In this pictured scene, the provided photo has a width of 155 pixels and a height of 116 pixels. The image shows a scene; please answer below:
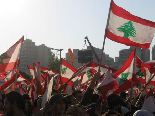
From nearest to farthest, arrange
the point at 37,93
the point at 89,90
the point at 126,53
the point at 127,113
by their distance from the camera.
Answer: the point at 89,90 → the point at 127,113 → the point at 37,93 → the point at 126,53

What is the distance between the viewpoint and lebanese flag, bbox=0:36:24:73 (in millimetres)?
6859

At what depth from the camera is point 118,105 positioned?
17.3 feet

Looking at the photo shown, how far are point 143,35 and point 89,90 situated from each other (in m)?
2.55

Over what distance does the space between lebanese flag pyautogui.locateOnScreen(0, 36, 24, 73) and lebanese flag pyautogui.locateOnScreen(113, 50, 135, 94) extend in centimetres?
279

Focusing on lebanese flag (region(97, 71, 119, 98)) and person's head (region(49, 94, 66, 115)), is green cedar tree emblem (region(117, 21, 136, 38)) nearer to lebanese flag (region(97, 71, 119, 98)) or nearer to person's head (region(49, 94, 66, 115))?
lebanese flag (region(97, 71, 119, 98))

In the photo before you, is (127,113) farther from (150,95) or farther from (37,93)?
(37,93)

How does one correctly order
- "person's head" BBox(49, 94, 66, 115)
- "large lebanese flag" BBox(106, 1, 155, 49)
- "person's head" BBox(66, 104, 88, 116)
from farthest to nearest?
"large lebanese flag" BBox(106, 1, 155, 49)
"person's head" BBox(49, 94, 66, 115)
"person's head" BBox(66, 104, 88, 116)

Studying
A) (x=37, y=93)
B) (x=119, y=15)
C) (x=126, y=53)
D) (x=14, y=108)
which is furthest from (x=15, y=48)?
(x=126, y=53)

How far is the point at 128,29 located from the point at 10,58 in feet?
10.6

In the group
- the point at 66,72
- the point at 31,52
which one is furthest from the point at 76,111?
the point at 31,52

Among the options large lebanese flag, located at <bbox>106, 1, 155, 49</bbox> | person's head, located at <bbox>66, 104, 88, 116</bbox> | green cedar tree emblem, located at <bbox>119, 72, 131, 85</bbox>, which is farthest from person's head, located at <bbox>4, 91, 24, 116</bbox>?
green cedar tree emblem, located at <bbox>119, 72, 131, 85</bbox>

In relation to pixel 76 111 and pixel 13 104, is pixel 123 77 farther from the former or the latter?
pixel 13 104

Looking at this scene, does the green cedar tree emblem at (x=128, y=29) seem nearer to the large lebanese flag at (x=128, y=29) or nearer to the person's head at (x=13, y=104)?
the large lebanese flag at (x=128, y=29)

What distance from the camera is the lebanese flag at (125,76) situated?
6.65m
